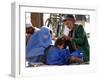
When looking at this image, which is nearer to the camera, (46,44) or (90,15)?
(46,44)

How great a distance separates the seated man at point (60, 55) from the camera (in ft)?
5.07

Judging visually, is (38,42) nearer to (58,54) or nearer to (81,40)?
(58,54)

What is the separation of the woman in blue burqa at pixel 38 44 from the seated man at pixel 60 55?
4 cm

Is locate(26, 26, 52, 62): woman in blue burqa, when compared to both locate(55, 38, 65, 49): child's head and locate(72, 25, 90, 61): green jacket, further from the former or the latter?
locate(72, 25, 90, 61): green jacket

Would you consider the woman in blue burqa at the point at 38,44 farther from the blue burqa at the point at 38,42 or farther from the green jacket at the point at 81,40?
the green jacket at the point at 81,40

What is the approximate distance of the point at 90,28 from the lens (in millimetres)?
1666

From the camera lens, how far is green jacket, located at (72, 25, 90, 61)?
5.29ft

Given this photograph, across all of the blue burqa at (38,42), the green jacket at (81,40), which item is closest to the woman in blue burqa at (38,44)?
the blue burqa at (38,42)

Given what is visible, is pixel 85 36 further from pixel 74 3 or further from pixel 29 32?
pixel 29 32

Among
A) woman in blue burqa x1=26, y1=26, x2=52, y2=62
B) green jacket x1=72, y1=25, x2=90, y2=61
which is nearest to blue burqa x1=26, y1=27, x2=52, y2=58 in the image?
woman in blue burqa x1=26, y1=26, x2=52, y2=62

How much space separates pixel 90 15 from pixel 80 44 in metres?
0.19

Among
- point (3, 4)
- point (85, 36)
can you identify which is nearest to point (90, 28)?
point (85, 36)

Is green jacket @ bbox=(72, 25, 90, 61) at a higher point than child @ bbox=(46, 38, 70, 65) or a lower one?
higher

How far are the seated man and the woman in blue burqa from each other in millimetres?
43
